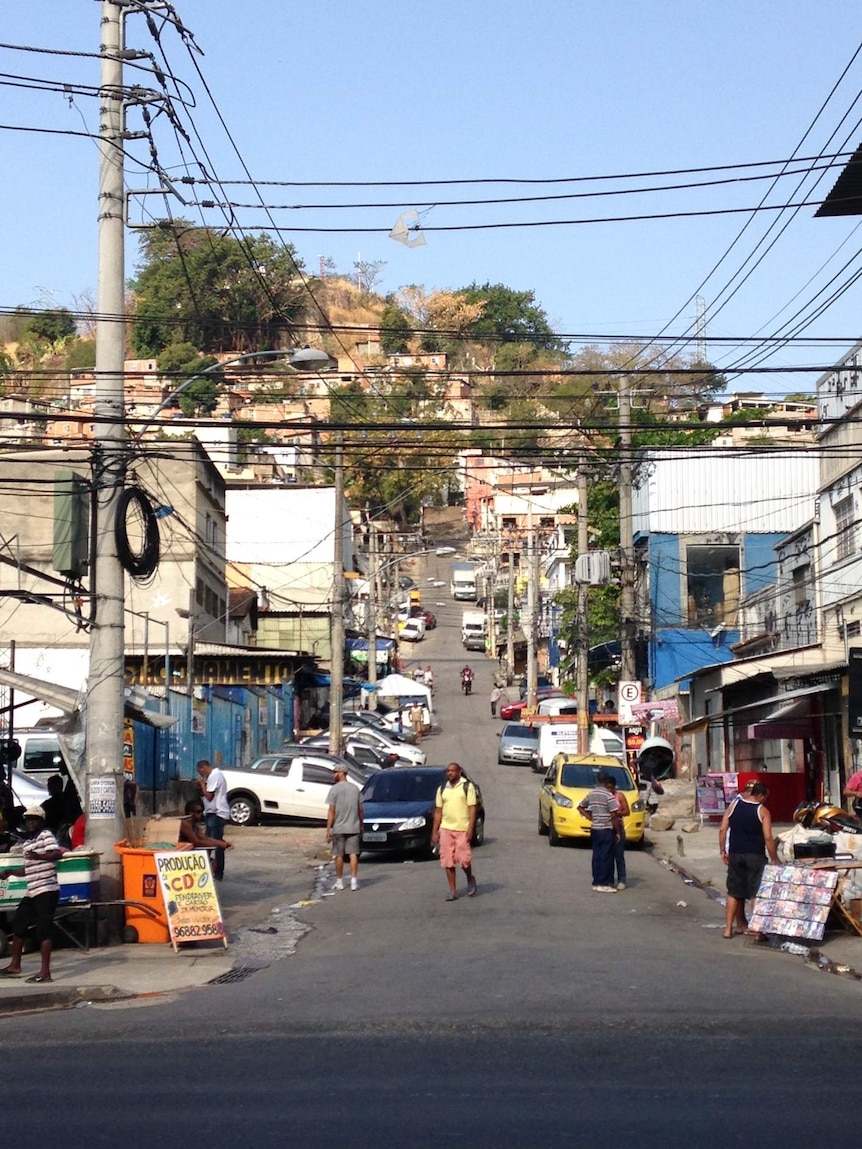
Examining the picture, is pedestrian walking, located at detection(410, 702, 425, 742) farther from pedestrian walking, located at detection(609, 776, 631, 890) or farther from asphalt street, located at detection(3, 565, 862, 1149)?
asphalt street, located at detection(3, 565, 862, 1149)

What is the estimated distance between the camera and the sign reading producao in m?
15.2

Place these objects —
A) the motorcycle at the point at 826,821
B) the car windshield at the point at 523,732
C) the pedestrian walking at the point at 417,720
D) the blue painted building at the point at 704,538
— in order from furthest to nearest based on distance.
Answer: the pedestrian walking at the point at 417,720, the blue painted building at the point at 704,538, the car windshield at the point at 523,732, the motorcycle at the point at 826,821

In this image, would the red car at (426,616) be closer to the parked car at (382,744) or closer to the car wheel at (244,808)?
the parked car at (382,744)

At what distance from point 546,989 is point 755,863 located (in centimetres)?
460

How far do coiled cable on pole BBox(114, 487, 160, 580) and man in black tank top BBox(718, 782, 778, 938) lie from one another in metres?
7.45

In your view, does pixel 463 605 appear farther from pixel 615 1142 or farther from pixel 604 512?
pixel 615 1142

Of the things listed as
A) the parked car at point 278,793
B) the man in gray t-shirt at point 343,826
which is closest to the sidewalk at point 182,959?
the man in gray t-shirt at point 343,826

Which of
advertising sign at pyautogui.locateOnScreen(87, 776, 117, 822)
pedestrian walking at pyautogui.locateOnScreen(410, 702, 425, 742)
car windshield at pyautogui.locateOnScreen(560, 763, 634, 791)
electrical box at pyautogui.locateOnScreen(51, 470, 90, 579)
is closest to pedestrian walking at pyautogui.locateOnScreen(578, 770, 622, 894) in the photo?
advertising sign at pyautogui.locateOnScreen(87, 776, 117, 822)

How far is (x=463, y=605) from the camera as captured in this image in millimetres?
117125

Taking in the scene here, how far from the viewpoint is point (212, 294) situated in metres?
104

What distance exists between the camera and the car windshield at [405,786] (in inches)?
1018

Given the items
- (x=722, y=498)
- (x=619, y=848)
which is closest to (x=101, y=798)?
(x=619, y=848)

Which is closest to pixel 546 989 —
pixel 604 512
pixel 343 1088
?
pixel 343 1088

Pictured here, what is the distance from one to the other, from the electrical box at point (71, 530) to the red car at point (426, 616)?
3344 inches
